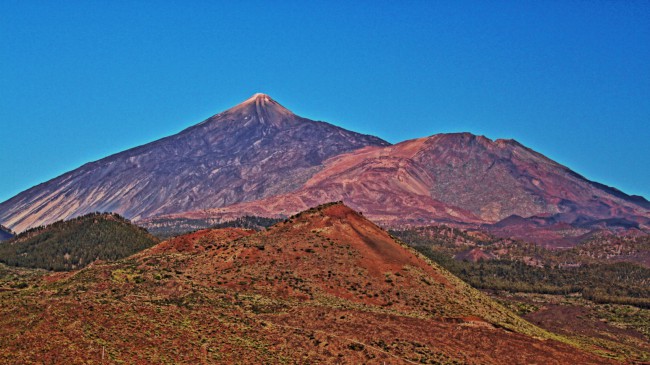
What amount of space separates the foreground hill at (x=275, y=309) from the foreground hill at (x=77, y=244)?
44.6 m

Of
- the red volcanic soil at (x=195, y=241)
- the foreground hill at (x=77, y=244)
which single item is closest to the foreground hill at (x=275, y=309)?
the red volcanic soil at (x=195, y=241)

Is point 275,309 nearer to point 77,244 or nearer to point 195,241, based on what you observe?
point 195,241

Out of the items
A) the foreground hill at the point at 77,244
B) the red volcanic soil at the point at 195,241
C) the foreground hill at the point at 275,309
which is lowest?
the foreground hill at the point at 275,309

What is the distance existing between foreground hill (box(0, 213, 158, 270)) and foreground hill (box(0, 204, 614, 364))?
44601 millimetres

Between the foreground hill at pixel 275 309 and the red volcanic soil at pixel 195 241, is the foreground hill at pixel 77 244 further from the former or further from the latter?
the foreground hill at pixel 275 309

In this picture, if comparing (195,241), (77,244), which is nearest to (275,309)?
(195,241)

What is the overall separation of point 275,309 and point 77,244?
9140 cm

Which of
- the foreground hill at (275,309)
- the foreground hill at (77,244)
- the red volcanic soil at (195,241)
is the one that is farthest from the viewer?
the foreground hill at (77,244)

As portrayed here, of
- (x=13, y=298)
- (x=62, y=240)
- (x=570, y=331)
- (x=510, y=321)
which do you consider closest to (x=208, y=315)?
(x=13, y=298)

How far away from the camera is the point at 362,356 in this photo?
62.1 meters

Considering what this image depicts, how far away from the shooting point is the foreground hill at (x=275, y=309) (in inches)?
2224

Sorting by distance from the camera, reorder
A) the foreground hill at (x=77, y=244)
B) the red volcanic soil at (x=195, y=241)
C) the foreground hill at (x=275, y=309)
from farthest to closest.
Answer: the foreground hill at (x=77, y=244), the red volcanic soil at (x=195, y=241), the foreground hill at (x=275, y=309)

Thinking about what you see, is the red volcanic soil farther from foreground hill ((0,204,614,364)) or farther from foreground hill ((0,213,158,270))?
foreground hill ((0,213,158,270))

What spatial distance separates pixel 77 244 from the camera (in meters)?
158
